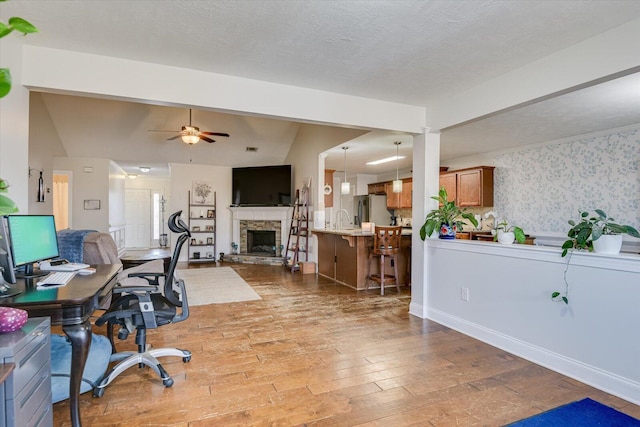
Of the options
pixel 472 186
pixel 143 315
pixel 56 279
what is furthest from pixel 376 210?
pixel 56 279

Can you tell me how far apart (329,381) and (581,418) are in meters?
1.48

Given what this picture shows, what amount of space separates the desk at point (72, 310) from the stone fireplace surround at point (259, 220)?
6.37 m

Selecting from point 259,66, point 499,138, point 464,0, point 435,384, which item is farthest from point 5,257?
point 499,138

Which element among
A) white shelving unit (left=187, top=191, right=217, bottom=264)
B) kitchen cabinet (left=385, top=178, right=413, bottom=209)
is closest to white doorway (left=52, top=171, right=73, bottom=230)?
white shelving unit (left=187, top=191, right=217, bottom=264)

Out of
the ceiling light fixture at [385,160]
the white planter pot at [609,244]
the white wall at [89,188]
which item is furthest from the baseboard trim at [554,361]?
the white wall at [89,188]

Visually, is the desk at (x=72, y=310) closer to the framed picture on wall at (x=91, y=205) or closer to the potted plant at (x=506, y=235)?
the potted plant at (x=506, y=235)

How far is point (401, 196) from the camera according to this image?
791cm

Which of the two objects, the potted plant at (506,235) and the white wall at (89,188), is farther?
the white wall at (89,188)

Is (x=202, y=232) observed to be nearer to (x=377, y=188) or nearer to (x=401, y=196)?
(x=377, y=188)

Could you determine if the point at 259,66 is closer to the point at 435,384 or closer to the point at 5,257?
the point at 5,257

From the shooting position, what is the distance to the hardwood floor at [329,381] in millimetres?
1971

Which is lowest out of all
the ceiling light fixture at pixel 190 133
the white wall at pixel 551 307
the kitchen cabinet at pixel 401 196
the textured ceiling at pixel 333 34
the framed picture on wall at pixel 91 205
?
the white wall at pixel 551 307

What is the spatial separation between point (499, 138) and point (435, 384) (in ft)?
14.0

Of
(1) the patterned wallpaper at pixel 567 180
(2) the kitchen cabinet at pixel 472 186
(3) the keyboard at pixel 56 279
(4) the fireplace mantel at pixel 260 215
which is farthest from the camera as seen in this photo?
(4) the fireplace mantel at pixel 260 215
